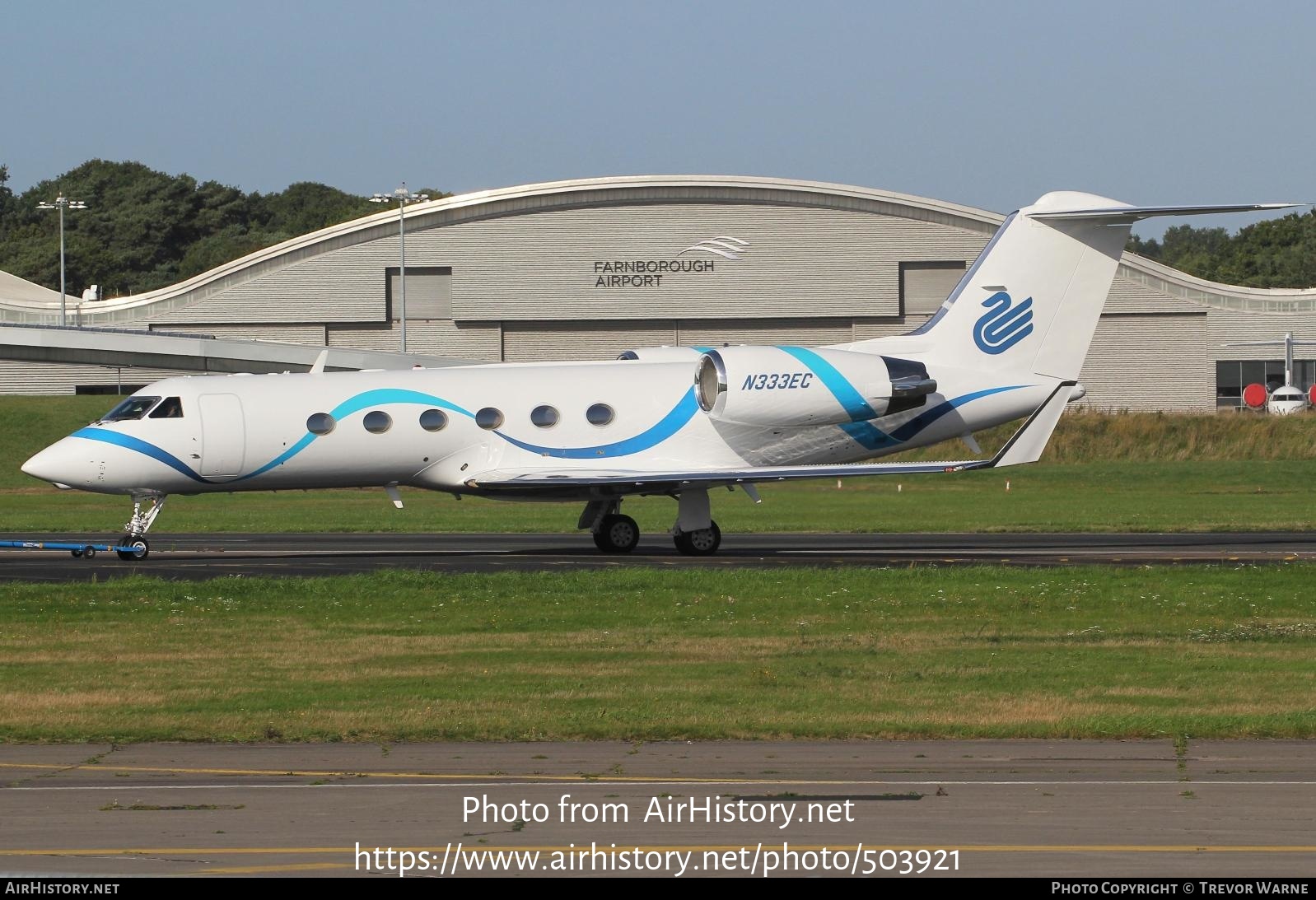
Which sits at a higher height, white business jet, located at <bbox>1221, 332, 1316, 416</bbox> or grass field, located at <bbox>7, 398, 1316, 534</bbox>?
white business jet, located at <bbox>1221, 332, 1316, 416</bbox>

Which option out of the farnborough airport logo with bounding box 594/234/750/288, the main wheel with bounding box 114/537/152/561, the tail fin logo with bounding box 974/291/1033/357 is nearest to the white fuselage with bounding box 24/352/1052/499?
the tail fin logo with bounding box 974/291/1033/357

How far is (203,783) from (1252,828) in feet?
22.0

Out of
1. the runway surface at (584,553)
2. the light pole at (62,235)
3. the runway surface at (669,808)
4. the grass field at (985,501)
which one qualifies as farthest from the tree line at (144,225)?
the runway surface at (669,808)

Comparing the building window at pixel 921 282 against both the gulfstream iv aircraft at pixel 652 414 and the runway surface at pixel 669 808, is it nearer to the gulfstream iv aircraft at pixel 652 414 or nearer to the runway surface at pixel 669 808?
the gulfstream iv aircraft at pixel 652 414

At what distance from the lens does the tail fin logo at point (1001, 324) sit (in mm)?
28641

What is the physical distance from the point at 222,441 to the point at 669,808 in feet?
60.9

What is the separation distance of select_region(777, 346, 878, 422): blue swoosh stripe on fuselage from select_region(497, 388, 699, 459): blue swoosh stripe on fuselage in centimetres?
217

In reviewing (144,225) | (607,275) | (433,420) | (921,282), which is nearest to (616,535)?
A: (433,420)

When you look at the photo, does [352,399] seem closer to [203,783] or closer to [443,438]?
[443,438]

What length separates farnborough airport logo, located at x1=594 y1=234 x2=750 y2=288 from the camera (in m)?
79.8

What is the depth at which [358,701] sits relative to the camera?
13953mm

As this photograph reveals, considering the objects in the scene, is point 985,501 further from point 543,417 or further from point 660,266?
point 660,266

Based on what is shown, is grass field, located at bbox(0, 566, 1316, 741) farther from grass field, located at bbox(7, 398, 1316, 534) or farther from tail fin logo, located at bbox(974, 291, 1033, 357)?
grass field, located at bbox(7, 398, 1316, 534)

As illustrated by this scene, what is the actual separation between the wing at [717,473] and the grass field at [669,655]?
2528 mm
